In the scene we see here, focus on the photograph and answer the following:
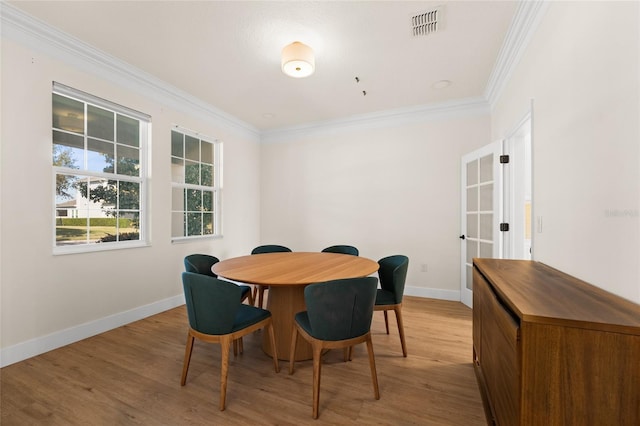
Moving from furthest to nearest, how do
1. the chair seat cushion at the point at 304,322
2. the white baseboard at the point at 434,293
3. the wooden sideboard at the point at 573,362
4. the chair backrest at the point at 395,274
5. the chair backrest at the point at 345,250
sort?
the white baseboard at the point at 434,293 < the chair backrest at the point at 345,250 < the chair backrest at the point at 395,274 < the chair seat cushion at the point at 304,322 < the wooden sideboard at the point at 573,362

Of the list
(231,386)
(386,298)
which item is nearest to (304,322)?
(231,386)

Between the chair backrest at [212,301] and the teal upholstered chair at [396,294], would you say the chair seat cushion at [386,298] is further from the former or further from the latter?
the chair backrest at [212,301]

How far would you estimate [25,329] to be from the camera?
235 cm

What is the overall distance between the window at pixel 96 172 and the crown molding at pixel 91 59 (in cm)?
28

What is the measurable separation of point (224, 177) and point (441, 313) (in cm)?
373

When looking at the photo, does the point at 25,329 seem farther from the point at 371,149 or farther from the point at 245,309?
the point at 371,149

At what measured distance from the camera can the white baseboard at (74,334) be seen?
7.45 ft

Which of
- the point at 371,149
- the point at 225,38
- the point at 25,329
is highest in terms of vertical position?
the point at 225,38

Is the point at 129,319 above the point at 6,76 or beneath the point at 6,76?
beneath

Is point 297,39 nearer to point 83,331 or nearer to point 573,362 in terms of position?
Result: point 573,362

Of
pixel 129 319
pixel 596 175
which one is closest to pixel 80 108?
pixel 129 319

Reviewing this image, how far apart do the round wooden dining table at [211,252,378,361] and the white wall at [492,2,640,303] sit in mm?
1271

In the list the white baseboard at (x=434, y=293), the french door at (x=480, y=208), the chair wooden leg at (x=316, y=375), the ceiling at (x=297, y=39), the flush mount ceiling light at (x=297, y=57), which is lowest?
the white baseboard at (x=434, y=293)

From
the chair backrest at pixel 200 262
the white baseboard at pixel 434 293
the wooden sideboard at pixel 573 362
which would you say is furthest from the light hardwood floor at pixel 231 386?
the white baseboard at pixel 434 293
